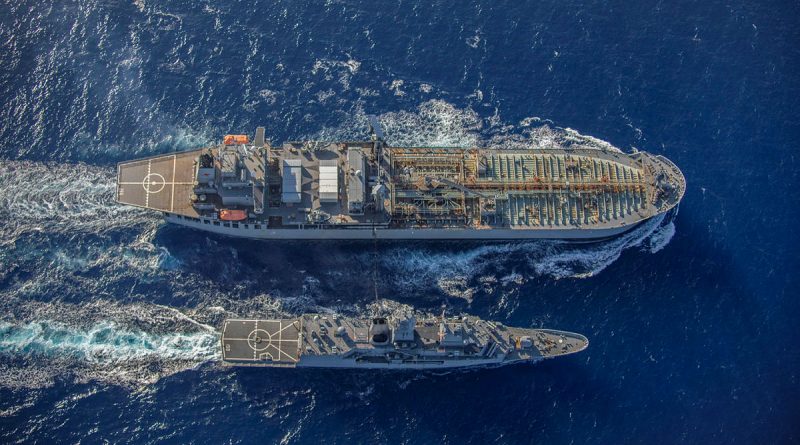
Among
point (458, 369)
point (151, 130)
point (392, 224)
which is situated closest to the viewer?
point (458, 369)

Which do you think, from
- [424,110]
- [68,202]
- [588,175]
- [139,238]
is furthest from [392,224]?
[68,202]

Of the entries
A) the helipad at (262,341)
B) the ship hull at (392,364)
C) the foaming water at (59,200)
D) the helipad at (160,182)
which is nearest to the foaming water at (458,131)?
the helipad at (160,182)

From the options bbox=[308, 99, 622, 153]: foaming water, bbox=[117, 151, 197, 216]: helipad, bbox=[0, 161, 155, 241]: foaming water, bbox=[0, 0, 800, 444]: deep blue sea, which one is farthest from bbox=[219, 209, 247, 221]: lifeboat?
bbox=[308, 99, 622, 153]: foaming water

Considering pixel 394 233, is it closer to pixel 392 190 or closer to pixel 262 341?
pixel 392 190

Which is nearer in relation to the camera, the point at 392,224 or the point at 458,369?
the point at 458,369

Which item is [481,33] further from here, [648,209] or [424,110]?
[648,209]
